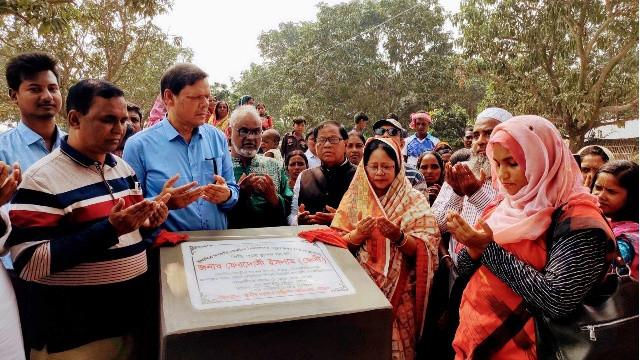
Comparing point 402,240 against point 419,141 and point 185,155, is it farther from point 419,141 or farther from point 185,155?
point 419,141

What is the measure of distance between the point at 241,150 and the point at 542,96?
463 inches

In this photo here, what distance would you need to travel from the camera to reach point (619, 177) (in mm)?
2164

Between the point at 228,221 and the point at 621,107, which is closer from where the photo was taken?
the point at 228,221

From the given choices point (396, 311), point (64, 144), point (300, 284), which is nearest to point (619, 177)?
point (396, 311)

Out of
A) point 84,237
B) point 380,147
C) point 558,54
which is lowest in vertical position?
point 84,237

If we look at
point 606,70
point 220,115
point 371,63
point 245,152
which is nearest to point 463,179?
point 245,152

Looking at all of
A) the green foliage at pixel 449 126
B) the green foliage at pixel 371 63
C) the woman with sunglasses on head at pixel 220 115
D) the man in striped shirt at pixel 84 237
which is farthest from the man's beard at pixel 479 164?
the green foliage at pixel 371 63

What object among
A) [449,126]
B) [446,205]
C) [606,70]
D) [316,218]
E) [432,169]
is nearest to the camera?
[316,218]

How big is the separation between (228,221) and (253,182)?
0.35 meters

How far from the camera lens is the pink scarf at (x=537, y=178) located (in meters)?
1.63

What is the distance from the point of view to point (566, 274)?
1.45 metres

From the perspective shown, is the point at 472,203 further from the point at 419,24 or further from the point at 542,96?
the point at 419,24

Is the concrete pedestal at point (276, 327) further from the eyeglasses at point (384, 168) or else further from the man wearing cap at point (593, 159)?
the man wearing cap at point (593, 159)

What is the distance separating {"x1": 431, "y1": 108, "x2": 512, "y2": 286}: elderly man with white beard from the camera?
2.68m
